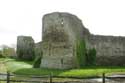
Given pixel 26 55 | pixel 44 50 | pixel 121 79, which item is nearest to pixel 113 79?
pixel 121 79

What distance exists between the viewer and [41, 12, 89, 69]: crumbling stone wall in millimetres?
33062

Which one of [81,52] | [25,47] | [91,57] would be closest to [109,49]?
[91,57]

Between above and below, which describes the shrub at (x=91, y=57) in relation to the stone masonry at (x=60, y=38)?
below

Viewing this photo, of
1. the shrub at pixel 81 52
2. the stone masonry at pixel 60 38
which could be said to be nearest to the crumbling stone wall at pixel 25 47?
the shrub at pixel 81 52

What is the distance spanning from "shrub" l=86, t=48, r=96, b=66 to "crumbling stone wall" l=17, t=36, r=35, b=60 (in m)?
25.4

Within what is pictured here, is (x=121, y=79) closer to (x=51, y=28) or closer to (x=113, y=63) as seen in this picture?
(x=51, y=28)

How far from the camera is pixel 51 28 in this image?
1336 inches

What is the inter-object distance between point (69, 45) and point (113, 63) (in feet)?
30.7

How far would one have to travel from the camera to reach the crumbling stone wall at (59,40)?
33062 mm

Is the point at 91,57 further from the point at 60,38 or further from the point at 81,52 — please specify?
the point at 60,38

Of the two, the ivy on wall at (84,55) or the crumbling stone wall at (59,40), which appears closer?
the crumbling stone wall at (59,40)

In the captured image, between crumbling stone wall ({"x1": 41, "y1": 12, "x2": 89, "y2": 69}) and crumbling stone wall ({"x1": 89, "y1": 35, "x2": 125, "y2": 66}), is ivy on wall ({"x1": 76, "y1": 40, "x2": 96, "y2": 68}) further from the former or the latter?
crumbling stone wall ({"x1": 89, "y1": 35, "x2": 125, "y2": 66})

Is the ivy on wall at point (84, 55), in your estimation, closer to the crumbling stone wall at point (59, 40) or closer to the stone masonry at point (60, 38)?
the stone masonry at point (60, 38)

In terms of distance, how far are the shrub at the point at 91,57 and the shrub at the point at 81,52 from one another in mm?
1088
